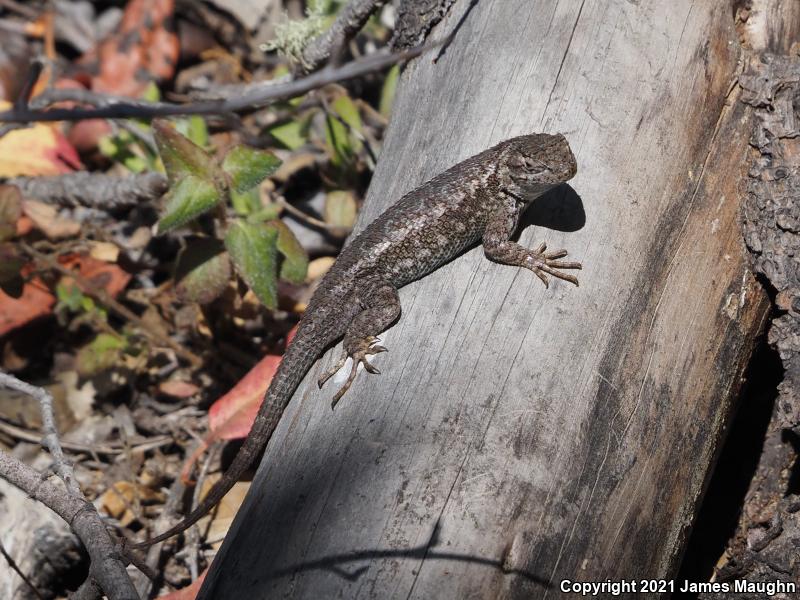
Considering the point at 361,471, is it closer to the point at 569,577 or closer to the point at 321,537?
the point at 321,537

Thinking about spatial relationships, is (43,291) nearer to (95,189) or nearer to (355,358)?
(95,189)

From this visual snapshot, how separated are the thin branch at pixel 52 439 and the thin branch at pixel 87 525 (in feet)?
0.16

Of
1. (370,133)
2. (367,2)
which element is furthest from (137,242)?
(367,2)

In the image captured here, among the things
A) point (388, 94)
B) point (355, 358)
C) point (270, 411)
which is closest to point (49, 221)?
point (388, 94)

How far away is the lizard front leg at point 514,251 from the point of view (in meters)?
3.03

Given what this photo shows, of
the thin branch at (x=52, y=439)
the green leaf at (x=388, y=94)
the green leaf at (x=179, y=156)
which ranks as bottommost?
the thin branch at (x=52, y=439)

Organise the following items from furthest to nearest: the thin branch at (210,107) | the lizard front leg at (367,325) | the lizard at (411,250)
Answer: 1. the lizard at (411,250)
2. the lizard front leg at (367,325)
3. the thin branch at (210,107)

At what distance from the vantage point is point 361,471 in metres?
2.59

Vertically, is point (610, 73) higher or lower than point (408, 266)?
higher

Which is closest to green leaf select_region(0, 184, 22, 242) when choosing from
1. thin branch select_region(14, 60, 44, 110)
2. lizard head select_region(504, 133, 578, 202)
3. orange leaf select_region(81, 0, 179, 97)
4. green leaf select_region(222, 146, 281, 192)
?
green leaf select_region(222, 146, 281, 192)

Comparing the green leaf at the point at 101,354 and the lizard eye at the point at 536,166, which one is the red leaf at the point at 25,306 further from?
the lizard eye at the point at 536,166

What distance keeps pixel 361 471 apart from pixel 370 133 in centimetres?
320

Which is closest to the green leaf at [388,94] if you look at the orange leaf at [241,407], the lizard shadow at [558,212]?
the lizard shadow at [558,212]

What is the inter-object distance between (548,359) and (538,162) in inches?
35.5
